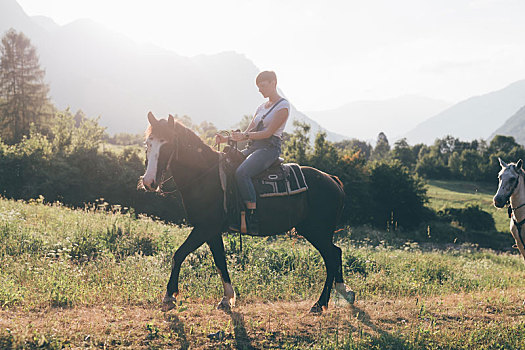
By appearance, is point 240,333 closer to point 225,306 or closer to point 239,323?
point 239,323

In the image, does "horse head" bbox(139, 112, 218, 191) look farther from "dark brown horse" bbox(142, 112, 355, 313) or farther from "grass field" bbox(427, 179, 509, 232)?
"grass field" bbox(427, 179, 509, 232)

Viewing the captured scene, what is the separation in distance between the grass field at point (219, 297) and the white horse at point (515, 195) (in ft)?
4.49

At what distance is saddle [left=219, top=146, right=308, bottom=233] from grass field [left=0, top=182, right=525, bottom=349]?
5.24 feet

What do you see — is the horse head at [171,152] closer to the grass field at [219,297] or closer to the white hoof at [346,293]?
the grass field at [219,297]

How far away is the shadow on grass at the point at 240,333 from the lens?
4.37 metres

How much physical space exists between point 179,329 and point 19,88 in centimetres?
5049

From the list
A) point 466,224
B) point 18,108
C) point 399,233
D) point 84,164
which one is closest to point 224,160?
point 84,164

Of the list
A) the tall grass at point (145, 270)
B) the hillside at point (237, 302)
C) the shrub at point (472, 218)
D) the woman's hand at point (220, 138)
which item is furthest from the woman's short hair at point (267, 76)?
the shrub at point (472, 218)

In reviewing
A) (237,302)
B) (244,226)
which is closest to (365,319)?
(237,302)

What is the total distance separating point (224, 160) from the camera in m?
5.52

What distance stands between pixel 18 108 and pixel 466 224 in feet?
171

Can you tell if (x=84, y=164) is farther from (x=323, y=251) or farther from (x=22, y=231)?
(x=323, y=251)

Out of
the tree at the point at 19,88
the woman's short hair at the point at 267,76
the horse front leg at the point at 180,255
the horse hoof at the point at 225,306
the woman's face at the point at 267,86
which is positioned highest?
the tree at the point at 19,88

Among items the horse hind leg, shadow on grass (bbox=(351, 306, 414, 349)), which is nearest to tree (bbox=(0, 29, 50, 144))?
the horse hind leg
